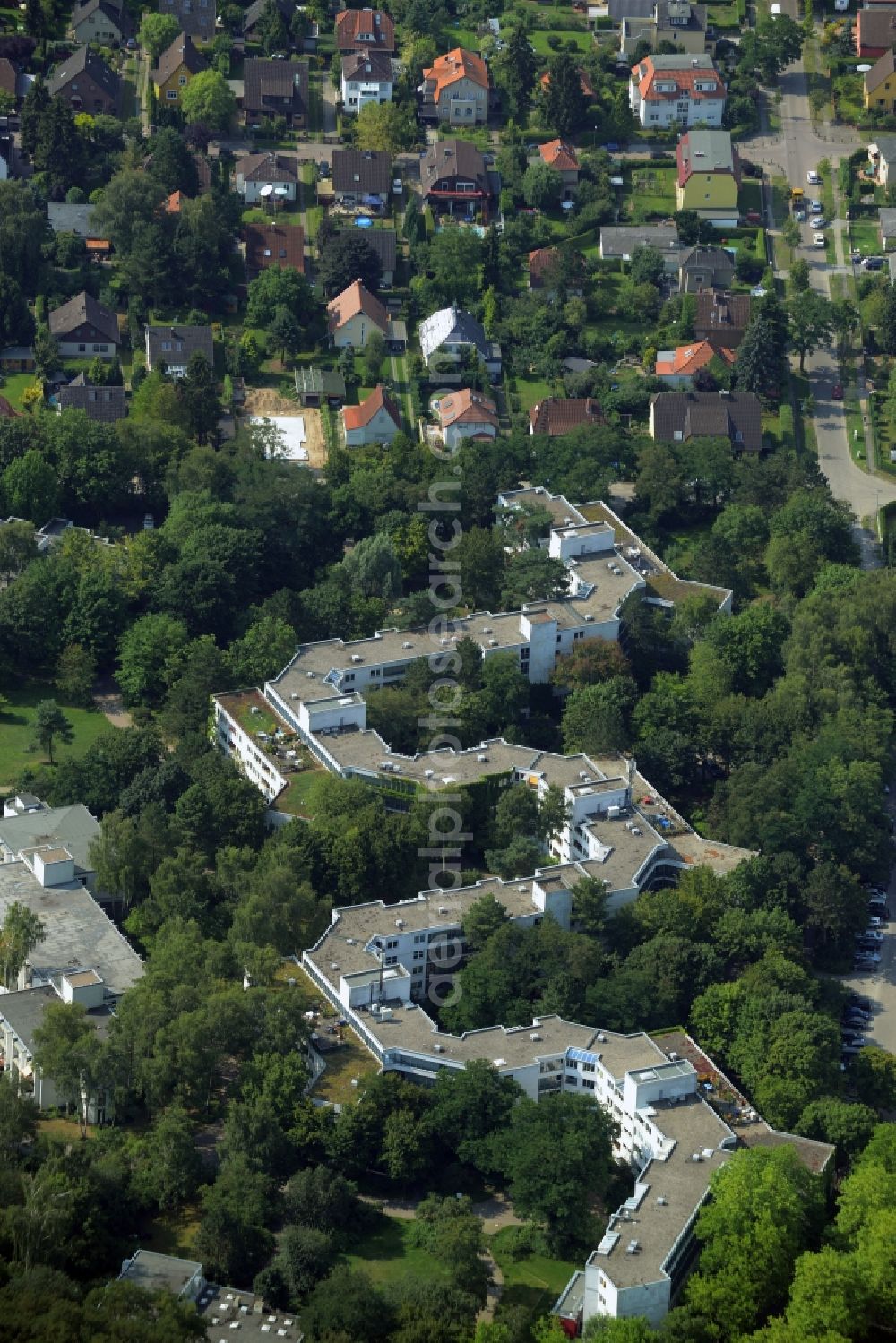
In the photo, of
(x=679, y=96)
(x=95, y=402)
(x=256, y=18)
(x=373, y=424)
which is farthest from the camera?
(x=256, y=18)

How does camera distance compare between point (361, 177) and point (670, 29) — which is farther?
point (670, 29)

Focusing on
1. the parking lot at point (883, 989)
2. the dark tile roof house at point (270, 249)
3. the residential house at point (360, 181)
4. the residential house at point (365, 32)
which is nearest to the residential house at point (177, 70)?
the residential house at point (365, 32)

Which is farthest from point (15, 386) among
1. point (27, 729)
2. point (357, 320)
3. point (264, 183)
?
point (27, 729)

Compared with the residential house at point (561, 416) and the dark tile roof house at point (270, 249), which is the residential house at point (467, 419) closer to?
the residential house at point (561, 416)

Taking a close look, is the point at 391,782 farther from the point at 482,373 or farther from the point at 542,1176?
the point at 482,373

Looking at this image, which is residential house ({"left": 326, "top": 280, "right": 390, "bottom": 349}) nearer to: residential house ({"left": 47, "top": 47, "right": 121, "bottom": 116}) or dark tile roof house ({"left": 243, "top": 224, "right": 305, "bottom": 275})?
dark tile roof house ({"left": 243, "top": 224, "right": 305, "bottom": 275})

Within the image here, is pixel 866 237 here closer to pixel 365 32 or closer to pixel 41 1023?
pixel 365 32

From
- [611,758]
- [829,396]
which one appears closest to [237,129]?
[829,396]
